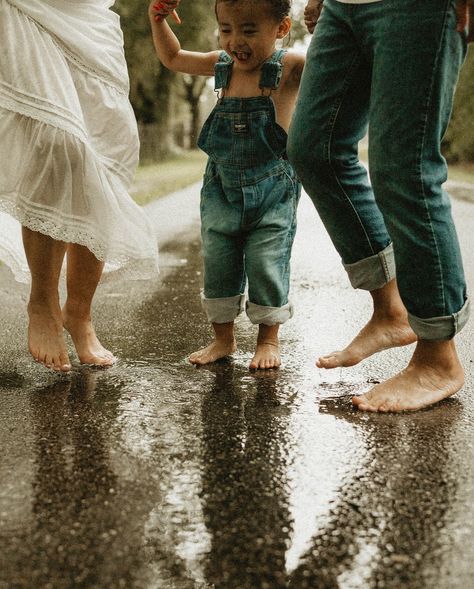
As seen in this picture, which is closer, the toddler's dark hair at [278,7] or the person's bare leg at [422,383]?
the person's bare leg at [422,383]

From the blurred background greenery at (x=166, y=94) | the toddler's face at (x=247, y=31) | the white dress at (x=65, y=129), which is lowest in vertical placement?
the blurred background greenery at (x=166, y=94)

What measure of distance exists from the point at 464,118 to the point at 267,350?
23.0 meters

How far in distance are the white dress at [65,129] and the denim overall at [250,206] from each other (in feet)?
1.08

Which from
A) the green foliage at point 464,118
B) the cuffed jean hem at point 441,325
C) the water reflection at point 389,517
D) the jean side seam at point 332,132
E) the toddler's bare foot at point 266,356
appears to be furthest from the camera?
the green foliage at point 464,118

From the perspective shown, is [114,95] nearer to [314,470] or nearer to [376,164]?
[376,164]

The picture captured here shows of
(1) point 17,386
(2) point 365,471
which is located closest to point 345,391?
(2) point 365,471

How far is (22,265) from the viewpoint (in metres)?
3.74

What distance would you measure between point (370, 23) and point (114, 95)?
1.19m

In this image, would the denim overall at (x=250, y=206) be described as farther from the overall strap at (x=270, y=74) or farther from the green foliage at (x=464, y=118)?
the green foliage at (x=464, y=118)

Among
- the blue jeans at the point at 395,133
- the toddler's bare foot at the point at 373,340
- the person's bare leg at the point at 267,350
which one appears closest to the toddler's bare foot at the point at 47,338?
the person's bare leg at the point at 267,350

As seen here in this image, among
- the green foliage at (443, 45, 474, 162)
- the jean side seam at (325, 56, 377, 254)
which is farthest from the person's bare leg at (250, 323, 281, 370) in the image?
the green foliage at (443, 45, 474, 162)

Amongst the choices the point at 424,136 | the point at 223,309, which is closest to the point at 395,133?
the point at 424,136

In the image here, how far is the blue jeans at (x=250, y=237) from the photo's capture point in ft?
10.7

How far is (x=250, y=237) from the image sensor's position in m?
3.30
